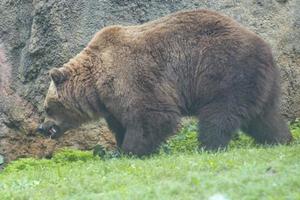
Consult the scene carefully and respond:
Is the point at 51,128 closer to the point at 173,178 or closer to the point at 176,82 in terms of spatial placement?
the point at 176,82

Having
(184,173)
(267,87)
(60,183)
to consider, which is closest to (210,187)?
(184,173)

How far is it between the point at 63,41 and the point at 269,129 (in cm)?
396

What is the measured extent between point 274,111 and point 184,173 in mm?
3309

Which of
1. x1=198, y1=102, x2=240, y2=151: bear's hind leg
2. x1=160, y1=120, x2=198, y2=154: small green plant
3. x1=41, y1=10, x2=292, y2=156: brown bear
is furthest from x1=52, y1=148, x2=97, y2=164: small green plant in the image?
x1=198, y1=102, x2=240, y2=151: bear's hind leg

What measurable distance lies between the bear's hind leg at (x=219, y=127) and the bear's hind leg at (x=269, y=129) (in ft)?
2.32

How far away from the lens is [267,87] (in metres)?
10.4

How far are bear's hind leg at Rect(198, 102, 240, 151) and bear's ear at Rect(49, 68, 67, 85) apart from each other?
2.29 meters

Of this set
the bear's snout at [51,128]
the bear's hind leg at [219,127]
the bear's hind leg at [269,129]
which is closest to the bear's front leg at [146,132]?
the bear's hind leg at [219,127]

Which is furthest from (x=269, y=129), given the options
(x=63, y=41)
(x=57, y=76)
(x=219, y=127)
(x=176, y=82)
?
(x=63, y=41)

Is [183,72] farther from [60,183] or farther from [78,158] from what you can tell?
[60,183]

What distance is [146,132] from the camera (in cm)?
1041

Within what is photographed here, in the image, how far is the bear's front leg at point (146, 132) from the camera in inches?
409

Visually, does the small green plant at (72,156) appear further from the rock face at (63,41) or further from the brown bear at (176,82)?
the rock face at (63,41)

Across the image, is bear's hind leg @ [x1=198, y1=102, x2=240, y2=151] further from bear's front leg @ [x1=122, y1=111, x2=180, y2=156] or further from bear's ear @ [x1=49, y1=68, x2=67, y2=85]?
bear's ear @ [x1=49, y1=68, x2=67, y2=85]
